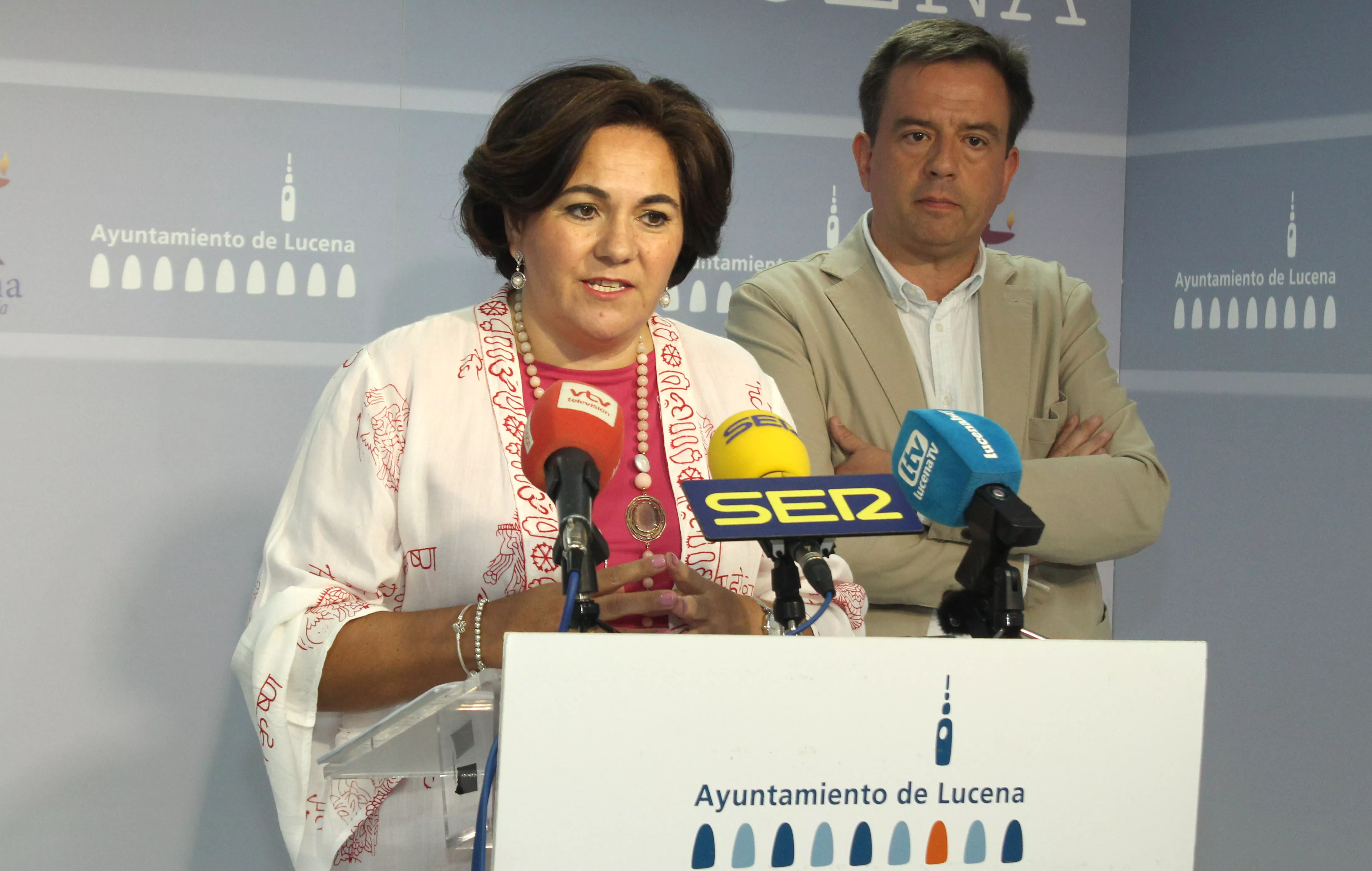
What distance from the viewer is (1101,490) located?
262 centimetres

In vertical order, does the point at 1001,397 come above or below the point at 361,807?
above

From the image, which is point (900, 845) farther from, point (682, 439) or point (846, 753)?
point (682, 439)

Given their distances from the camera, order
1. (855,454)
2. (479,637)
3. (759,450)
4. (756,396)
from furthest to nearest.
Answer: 1. (855,454)
2. (756,396)
3. (479,637)
4. (759,450)

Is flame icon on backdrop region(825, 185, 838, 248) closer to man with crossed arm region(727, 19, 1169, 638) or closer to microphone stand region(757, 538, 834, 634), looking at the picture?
man with crossed arm region(727, 19, 1169, 638)

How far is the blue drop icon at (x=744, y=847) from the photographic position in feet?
3.37

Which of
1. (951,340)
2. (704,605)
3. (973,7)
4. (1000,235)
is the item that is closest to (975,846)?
(704,605)

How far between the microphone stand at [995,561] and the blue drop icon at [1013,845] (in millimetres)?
187

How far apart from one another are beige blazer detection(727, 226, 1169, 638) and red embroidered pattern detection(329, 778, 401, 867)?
1145mm

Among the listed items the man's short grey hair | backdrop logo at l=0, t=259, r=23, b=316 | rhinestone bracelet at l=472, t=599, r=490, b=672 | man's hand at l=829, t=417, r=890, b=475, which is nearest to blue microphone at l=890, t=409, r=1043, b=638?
rhinestone bracelet at l=472, t=599, r=490, b=672

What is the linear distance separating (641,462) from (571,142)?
0.54 m

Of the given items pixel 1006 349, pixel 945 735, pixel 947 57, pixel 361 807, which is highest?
pixel 947 57

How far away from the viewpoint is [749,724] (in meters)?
1.03

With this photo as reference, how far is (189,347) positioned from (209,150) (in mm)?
495

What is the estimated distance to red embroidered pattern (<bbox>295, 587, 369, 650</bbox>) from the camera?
1.65m
